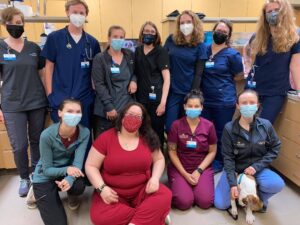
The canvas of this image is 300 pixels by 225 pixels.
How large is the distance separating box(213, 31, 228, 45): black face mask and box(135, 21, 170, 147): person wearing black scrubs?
446 millimetres

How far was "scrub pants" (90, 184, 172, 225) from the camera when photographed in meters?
1.67

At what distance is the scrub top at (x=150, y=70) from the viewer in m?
2.21

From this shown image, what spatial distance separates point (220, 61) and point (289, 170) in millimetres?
1118

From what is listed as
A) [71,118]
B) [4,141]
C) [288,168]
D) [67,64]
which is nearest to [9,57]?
[67,64]

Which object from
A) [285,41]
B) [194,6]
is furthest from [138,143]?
[194,6]

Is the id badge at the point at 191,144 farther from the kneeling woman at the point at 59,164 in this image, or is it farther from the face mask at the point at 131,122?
the kneeling woman at the point at 59,164

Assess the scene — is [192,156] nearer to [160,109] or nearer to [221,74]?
[160,109]

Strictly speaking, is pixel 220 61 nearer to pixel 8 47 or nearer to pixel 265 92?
pixel 265 92

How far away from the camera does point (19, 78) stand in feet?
6.69

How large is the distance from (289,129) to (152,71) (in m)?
1.28

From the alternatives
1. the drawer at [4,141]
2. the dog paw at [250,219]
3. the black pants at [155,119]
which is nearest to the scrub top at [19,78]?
the drawer at [4,141]

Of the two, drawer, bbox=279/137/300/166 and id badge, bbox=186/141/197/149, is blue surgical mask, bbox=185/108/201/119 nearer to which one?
id badge, bbox=186/141/197/149

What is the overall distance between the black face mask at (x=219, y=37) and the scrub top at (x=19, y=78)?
1442 mm

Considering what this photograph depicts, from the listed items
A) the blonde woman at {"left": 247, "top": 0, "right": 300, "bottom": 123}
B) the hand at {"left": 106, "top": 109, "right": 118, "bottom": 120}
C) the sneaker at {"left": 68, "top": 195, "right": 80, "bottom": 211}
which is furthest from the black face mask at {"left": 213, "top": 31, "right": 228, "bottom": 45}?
the sneaker at {"left": 68, "top": 195, "right": 80, "bottom": 211}
